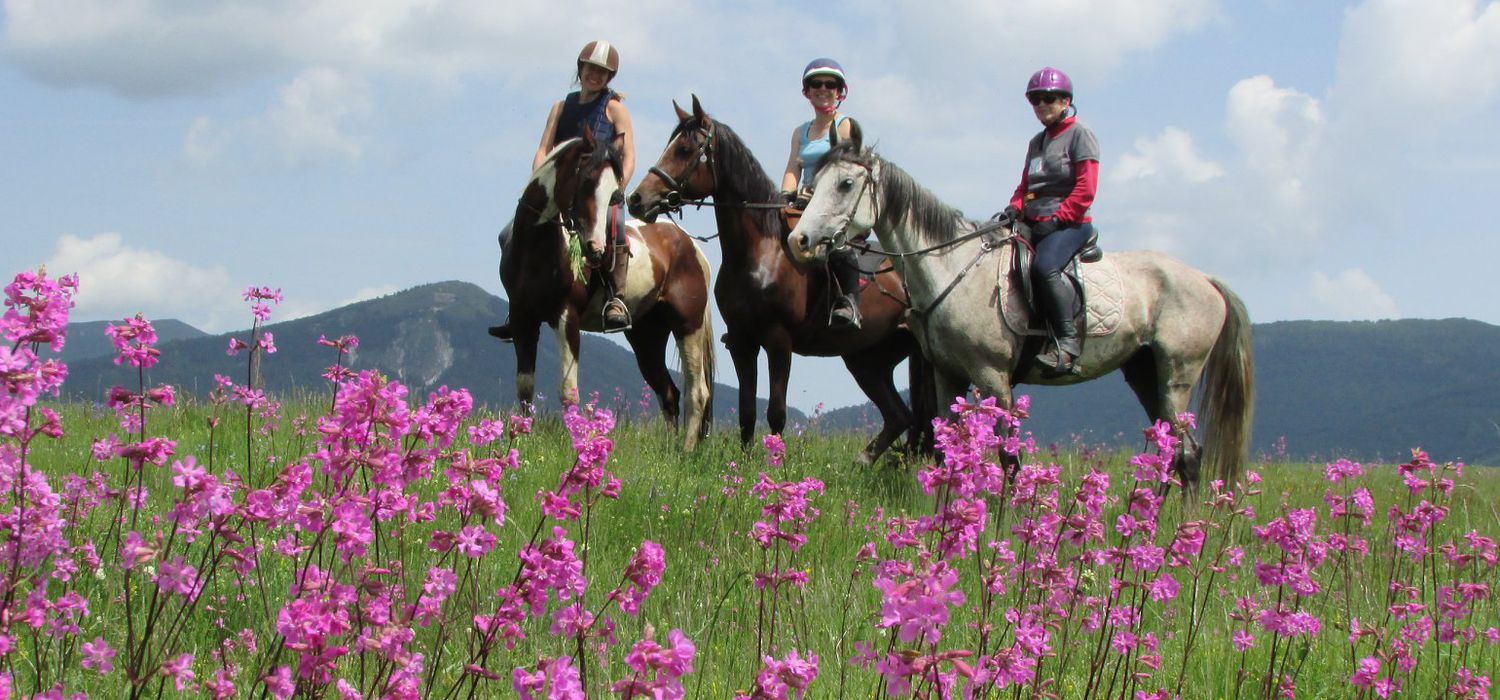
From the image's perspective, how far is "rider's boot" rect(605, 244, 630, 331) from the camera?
9242 millimetres

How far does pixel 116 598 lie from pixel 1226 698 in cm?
386

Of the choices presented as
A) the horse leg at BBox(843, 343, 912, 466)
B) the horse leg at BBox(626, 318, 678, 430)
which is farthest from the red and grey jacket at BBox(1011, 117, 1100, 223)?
the horse leg at BBox(626, 318, 678, 430)

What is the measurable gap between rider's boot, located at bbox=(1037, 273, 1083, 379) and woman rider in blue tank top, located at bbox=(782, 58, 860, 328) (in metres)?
1.60

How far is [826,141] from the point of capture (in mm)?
9031

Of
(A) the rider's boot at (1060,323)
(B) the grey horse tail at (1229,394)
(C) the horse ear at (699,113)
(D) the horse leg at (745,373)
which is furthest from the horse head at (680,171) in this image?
(B) the grey horse tail at (1229,394)

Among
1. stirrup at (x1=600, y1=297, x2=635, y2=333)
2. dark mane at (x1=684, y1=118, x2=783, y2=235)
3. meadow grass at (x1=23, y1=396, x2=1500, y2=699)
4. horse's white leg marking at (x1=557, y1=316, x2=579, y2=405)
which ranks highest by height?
dark mane at (x1=684, y1=118, x2=783, y2=235)

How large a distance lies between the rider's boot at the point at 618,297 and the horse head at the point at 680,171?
1.14ft

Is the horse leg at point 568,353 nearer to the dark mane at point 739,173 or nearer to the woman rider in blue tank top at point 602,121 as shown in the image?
the woman rider in blue tank top at point 602,121

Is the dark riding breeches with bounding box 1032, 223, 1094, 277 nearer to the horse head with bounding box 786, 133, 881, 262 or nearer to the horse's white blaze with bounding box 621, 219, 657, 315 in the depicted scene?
the horse head with bounding box 786, 133, 881, 262

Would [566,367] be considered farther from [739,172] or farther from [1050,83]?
[1050,83]

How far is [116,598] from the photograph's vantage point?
4129mm

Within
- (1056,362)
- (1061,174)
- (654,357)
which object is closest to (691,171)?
(654,357)

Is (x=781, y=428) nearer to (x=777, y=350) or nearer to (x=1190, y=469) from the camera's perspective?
(x=777, y=350)

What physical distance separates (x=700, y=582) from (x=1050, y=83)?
195 inches
